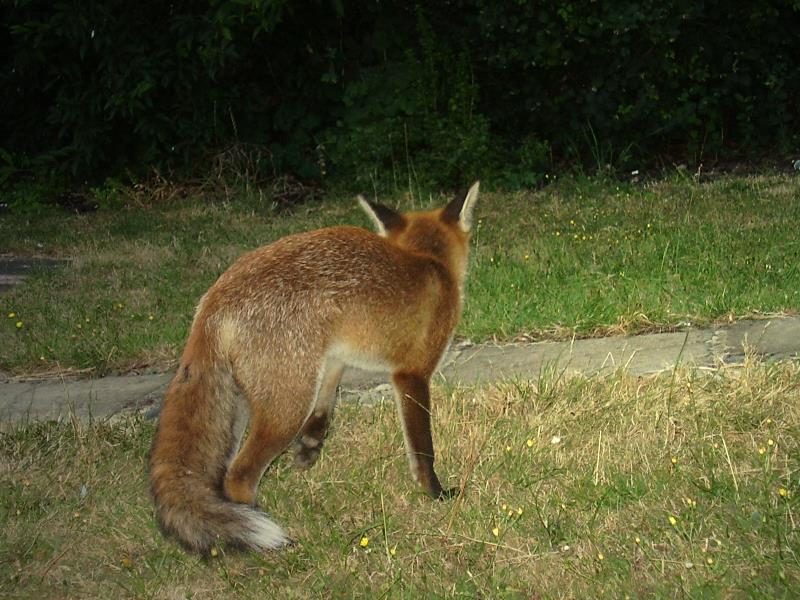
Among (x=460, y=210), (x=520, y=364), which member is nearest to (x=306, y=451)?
(x=460, y=210)

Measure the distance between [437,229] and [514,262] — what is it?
9.96ft

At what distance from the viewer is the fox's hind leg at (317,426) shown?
5246 millimetres

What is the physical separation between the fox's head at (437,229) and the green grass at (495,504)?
0.79m

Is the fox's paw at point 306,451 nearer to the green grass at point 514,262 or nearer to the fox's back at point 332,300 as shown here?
the fox's back at point 332,300

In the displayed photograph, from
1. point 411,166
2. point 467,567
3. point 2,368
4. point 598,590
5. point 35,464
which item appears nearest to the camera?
point 598,590

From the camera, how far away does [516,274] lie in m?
7.83

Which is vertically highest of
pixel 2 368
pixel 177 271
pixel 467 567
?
pixel 467 567

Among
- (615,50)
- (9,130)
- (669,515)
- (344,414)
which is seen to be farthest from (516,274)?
(9,130)

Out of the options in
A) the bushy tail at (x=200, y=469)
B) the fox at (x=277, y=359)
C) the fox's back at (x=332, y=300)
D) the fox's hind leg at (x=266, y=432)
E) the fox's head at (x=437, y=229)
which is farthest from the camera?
the fox's head at (x=437, y=229)

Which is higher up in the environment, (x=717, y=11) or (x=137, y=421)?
(x=137, y=421)

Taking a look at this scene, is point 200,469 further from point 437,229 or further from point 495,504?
point 437,229

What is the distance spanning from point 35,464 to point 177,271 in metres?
3.74

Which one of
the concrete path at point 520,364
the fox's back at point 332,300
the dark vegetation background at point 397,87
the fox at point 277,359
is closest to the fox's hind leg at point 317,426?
the fox at point 277,359

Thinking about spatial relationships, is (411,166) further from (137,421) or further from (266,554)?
(266,554)
